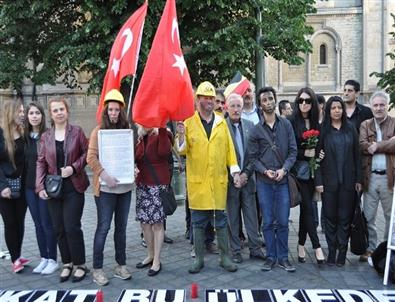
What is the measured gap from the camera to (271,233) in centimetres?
573

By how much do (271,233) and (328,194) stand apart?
0.88m

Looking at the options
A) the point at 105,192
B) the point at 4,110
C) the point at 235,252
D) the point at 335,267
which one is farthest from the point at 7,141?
the point at 335,267

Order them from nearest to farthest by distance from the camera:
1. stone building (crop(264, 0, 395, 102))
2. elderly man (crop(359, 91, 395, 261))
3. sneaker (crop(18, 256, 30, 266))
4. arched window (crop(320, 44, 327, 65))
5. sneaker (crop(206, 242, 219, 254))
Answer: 1. elderly man (crop(359, 91, 395, 261))
2. sneaker (crop(18, 256, 30, 266))
3. sneaker (crop(206, 242, 219, 254))
4. stone building (crop(264, 0, 395, 102))
5. arched window (crop(320, 44, 327, 65))

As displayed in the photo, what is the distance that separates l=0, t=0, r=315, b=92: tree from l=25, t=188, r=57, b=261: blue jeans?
7.01 metres

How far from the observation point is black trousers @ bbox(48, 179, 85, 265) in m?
5.27

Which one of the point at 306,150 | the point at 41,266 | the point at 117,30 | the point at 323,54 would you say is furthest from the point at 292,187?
the point at 323,54

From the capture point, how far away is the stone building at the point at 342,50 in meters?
35.6

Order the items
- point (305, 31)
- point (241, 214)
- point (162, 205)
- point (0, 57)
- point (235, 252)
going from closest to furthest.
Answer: point (162, 205) → point (235, 252) → point (241, 214) → point (0, 57) → point (305, 31)

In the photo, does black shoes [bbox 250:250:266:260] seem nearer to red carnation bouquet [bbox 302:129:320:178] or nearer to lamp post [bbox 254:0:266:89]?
red carnation bouquet [bbox 302:129:320:178]

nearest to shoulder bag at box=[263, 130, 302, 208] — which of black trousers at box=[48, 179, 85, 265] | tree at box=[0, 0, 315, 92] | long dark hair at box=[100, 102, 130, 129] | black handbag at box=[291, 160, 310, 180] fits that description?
black handbag at box=[291, 160, 310, 180]

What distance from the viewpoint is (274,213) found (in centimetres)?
573

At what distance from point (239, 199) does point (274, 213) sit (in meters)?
0.59

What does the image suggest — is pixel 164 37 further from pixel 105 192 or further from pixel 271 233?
pixel 271 233

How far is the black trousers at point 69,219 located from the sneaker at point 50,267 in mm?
439
